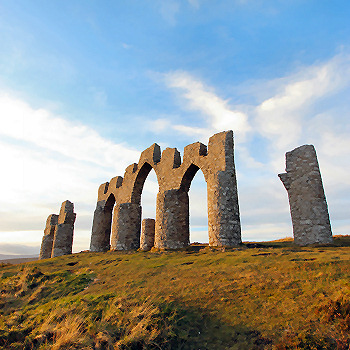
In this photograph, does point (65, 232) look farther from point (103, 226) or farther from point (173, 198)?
point (173, 198)

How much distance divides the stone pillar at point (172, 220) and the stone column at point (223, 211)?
3.11 m

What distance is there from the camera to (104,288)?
9.88 m

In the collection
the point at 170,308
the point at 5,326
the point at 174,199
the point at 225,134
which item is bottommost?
the point at 5,326

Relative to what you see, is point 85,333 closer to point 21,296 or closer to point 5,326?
point 5,326

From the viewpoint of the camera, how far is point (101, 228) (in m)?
27.7

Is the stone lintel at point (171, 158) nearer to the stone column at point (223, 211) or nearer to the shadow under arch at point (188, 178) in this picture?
the shadow under arch at point (188, 178)

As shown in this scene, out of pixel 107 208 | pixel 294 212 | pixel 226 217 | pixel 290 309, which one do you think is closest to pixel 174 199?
pixel 226 217

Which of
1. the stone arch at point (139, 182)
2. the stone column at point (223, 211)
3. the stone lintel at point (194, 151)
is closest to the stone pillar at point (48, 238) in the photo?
the stone arch at point (139, 182)

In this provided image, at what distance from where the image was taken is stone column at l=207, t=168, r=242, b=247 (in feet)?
50.7

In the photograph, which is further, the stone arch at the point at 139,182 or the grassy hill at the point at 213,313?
the stone arch at the point at 139,182

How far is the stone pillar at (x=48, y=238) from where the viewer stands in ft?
112

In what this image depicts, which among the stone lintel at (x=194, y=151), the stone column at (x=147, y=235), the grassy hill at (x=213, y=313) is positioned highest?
the stone lintel at (x=194, y=151)

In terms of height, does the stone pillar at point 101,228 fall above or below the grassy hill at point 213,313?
above

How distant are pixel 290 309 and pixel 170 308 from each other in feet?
9.05
